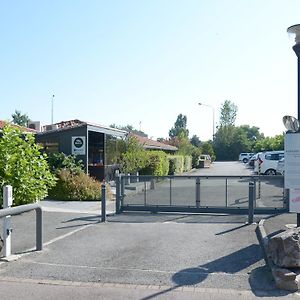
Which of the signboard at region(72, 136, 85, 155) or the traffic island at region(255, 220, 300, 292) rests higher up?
the signboard at region(72, 136, 85, 155)

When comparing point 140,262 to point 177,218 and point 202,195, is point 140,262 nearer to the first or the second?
point 177,218

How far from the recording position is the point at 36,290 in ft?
17.7

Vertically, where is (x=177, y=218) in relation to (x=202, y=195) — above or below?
below

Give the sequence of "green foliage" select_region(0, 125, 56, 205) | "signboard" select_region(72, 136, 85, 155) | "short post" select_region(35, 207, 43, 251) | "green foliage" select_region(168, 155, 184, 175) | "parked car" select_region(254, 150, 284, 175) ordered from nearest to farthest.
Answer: "short post" select_region(35, 207, 43, 251) → "green foliage" select_region(0, 125, 56, 205) → "signboard" select_region(72, 136, 85, 155) → "parked car" select_region(254, 150, 284, 175) → "green foliage" select_region(168, 155, 184, 175)

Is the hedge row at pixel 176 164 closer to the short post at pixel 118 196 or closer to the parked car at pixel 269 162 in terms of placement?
the parked car at pixel 269 162

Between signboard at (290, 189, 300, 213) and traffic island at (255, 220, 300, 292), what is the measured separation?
105 centimetres

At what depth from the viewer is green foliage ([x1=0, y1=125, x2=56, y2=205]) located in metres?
11.5

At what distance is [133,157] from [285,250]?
622 inches

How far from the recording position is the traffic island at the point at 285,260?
211 inches

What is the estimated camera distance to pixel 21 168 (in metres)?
11.6

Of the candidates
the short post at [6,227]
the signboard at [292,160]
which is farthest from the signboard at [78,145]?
the signboard at [292,160]

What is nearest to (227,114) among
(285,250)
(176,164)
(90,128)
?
(176,164)

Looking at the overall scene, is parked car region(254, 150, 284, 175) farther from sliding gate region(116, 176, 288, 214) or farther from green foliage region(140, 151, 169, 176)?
sliding gate region(116, 176, 288, 214)

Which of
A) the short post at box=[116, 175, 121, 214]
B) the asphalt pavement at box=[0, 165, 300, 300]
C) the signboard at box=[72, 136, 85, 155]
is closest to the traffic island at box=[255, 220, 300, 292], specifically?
the asphalt pavement at box=[0, 165, 300, 300]
